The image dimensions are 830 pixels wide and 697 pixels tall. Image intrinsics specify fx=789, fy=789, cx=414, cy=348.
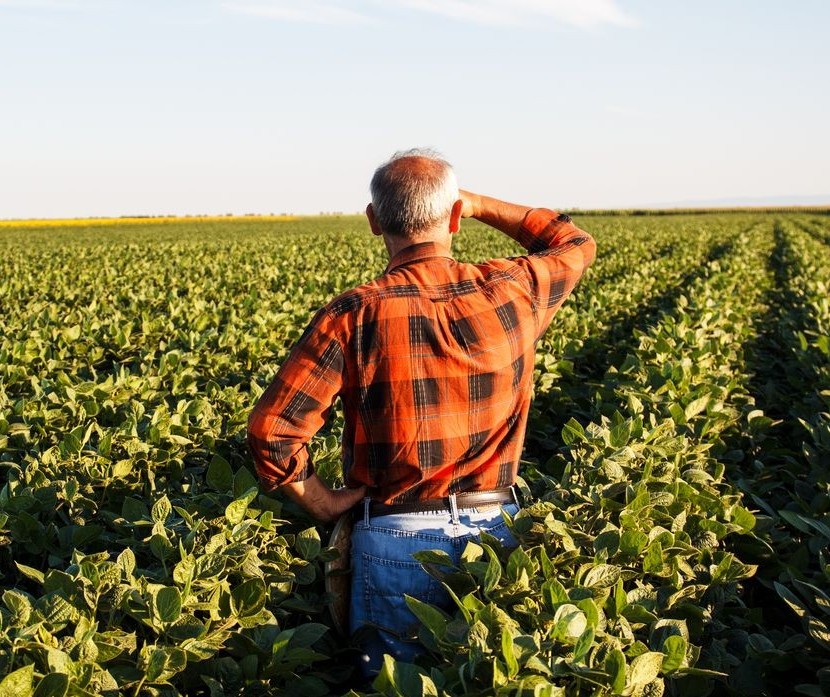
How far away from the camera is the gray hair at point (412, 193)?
7.87ft

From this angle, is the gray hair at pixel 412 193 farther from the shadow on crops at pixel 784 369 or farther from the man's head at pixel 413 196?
the shadow on crops at pixel 784 369

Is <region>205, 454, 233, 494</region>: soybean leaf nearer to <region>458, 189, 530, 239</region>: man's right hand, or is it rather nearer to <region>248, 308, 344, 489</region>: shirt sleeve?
<region>248, 308, 344, 489</region>: shirt sleeve

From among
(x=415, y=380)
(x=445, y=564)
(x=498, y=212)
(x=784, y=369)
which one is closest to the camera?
(x=445, y=564)

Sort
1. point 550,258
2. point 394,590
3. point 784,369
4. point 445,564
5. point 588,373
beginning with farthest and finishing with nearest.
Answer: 1. point 784,369
2. point 588,373
3. point 550,258
4. point 394,590
5. point 445,564

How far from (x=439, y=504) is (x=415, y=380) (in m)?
0.44

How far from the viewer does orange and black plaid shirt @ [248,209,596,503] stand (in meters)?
2.39

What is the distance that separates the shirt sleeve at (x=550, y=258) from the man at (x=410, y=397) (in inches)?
0.5

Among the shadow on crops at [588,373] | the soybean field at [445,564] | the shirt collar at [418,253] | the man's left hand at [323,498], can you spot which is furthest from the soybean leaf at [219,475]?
the shadow on crops at [588,373]

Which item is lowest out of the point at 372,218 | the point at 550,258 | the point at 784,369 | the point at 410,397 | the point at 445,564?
the point at 784,369

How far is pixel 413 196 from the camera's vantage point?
2402mm

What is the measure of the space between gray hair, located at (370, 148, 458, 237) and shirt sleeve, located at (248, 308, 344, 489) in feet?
1.20

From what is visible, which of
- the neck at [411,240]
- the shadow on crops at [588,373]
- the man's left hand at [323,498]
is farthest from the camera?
the shadow on crops at [588,373]

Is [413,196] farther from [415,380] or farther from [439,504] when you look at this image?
[439,504]

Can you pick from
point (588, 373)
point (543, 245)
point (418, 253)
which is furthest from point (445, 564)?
point (588, 373)
